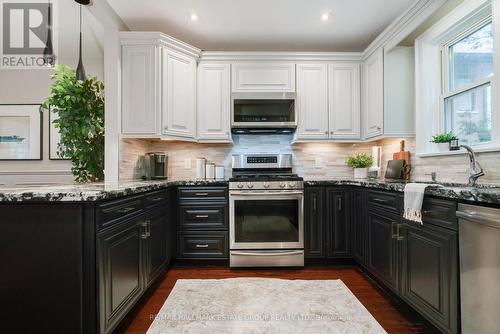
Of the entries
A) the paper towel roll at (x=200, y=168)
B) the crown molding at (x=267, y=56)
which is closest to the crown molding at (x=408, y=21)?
the crown molding at (x=267, y=56)

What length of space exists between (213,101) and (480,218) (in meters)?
2.65

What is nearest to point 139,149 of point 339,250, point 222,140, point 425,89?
point 222,140

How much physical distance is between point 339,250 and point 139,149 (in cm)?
257

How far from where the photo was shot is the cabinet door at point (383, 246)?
6.28ft

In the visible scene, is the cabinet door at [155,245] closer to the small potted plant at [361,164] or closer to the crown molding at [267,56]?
the crown molding at [267,56]

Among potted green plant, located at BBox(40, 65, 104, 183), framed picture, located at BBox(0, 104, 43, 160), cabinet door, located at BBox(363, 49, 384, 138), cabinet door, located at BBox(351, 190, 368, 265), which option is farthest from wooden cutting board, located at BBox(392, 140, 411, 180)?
framed picture, located at BBox(0, 104, 43, 160)

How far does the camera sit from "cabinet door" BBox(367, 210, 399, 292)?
1913 mm

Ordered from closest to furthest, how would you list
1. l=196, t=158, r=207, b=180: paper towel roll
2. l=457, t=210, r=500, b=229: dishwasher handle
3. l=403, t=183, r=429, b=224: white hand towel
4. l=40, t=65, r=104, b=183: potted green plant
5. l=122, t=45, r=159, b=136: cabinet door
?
l=457, t=210, r=500, b=229: dishwasher handle → l=403, t=183, r=429, b=224: white hand towel → l=40, t=65, r=104, b=183: potted green plant → l=122, t=45, r=159, b=136: cabinet door → l=196, t=158, r=207, b=180: paper towel roll

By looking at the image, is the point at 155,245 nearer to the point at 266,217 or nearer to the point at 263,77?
the point at 266,217

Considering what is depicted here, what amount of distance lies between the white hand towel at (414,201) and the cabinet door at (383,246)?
0.28 meters

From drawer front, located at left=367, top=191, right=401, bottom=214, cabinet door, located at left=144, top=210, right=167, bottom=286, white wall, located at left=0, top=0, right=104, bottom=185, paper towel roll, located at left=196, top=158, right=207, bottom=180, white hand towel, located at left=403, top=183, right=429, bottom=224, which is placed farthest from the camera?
white wall, located at left=0, top=0, right=104, bottom=185

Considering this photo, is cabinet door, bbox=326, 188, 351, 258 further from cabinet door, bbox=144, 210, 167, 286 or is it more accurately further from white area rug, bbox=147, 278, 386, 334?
cabinet door, bbox=144, 210, 167, 286

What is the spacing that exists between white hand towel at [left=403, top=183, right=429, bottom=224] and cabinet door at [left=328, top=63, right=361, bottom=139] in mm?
1597

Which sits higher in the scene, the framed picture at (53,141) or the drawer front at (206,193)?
the framed picture at (53,141)
